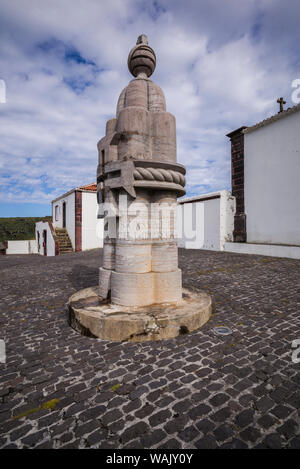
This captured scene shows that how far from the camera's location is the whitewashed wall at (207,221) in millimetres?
13172

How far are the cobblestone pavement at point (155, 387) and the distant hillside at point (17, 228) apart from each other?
3633cm

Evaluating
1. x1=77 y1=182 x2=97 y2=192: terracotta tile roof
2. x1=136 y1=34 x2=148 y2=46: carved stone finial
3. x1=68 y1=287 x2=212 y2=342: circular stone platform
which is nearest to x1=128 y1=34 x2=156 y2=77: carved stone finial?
x1=136 y1=34 x2=148 y2=46: carved stone finial

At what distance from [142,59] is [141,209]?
8.76 ft

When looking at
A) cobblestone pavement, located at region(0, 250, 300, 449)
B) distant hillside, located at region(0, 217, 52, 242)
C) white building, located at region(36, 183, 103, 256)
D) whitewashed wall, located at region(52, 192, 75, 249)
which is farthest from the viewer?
distant hillside, located at region(0, 217, 52, 242)

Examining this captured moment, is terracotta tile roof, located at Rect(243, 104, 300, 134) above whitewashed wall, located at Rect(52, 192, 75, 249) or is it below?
above

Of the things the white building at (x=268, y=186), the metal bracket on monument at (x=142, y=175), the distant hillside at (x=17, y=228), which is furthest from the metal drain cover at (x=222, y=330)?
the distant hillside at (x=17, y=228)

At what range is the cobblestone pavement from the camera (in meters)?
1.75

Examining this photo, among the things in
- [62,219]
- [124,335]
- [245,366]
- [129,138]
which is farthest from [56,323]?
[62,219]

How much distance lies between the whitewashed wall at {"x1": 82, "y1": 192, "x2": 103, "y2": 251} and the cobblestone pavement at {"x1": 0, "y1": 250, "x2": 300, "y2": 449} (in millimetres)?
14282

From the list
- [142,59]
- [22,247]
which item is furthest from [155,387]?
[22,247]

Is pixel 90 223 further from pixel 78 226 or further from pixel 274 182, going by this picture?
pixel 274 182

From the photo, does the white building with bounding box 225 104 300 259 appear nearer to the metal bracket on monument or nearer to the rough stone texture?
the rough stone texture

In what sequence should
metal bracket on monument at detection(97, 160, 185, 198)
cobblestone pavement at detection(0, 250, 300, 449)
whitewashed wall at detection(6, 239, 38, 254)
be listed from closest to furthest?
cobblestone pavement at detection(0, 250, 300, 449), metal bracket on monument at detection(97, 160, 185, 198), whitewashed wall at detection(6, 239, 38, 254)

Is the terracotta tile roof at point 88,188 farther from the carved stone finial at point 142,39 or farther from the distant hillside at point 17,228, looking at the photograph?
the distant hillside at point 17,228
